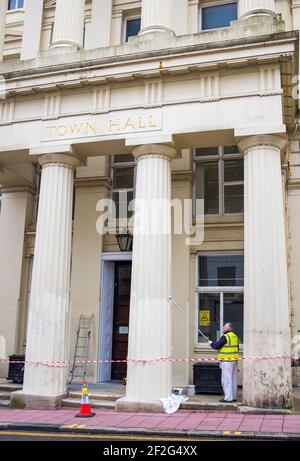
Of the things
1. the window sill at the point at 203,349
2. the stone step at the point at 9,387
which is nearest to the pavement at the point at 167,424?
the stone step at the point at 9,387

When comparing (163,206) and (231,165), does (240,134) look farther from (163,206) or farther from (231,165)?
(231,165)

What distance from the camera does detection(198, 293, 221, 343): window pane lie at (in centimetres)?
1457

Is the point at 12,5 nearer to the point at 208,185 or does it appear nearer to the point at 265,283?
the point at 208,185

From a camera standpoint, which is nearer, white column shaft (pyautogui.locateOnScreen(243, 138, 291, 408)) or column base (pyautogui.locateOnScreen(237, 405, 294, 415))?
column base (pyautogui.locateOnScreen(237, 405, 294, 415))

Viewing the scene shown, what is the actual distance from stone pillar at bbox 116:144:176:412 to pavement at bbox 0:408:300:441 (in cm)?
60

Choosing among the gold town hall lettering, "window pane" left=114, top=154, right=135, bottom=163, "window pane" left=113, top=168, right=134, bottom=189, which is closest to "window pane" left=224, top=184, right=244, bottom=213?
"window pane" left=113, top=168, right=134, bottom=189

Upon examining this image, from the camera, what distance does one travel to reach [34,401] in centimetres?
1191

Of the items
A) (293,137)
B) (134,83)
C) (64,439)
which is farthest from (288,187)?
(64,439)

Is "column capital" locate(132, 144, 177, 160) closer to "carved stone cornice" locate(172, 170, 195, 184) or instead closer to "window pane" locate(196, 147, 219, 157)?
"carved stone cornice" locate(172, 170, 195, 184)

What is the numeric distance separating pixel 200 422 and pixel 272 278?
3.36 meters

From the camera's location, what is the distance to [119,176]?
16.4 metres

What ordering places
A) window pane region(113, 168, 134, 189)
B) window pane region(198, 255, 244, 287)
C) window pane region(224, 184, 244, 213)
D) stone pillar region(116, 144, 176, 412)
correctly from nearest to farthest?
stone pillar region(116, 144, 176, 412), window pane region(198, 255, 244, 287), window pane region(224, 184, 244, 213), window pane region(113, 168, 134, 189)

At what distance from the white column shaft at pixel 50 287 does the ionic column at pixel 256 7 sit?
5.86m

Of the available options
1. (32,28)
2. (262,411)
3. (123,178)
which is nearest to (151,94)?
(123,178)
